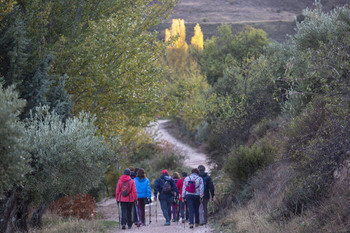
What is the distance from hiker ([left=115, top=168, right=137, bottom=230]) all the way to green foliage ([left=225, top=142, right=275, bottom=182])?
480cm

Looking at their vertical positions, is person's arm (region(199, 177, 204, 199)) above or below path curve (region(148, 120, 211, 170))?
above

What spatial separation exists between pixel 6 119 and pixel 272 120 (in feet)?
61.1

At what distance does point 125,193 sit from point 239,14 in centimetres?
10928

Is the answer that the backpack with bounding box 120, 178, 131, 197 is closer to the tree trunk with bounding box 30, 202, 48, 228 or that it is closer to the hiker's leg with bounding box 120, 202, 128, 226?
the hiker's leg with bounding box 120, 202, 128, 226

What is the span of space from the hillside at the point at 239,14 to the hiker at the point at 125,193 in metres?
79.9

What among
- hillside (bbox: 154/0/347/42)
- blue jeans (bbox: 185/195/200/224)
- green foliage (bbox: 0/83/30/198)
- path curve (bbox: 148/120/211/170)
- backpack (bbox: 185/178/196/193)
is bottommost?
path curve (bbox: 148/120/211/170)

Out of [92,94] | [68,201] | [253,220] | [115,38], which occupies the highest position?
[115,38]

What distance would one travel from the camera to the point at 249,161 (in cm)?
1553

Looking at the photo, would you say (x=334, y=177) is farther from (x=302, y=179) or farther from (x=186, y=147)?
(x=186, y=147)

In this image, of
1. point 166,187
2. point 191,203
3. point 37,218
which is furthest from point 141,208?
point 37,218

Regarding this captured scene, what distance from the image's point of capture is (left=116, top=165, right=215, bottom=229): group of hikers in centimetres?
1229

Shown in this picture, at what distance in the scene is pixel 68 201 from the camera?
15.5m

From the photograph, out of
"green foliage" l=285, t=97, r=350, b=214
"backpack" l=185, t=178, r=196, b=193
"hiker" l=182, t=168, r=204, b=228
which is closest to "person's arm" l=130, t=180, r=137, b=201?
"hiker" l=182, t=168, r=204, b=228

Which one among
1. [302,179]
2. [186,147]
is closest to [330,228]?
[302,179]
